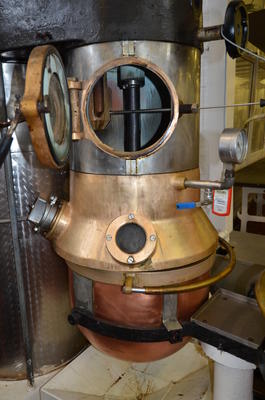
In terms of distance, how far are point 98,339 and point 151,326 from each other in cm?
21

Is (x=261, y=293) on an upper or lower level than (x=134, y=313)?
upper

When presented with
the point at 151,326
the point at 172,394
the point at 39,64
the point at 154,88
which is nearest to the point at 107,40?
the point at 39,64

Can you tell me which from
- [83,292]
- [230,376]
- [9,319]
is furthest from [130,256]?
[9,319]

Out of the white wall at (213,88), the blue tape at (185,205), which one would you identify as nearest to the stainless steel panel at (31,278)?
the blue tape at (185,205)

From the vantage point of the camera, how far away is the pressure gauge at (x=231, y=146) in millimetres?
859

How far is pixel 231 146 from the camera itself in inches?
33.8

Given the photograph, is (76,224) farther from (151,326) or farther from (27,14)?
(27,14)

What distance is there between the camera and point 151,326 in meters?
1.01

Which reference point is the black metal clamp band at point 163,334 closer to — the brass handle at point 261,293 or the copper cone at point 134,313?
the copper cone at point 134,313

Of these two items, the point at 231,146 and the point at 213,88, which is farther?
the point at 213,88

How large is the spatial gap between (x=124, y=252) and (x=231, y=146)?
41cm

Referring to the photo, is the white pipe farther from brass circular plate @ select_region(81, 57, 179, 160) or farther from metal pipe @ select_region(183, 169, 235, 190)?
brass circular plate @ select_region(81, 57, 179, 160)

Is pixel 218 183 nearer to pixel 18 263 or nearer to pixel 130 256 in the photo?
pixel 130 256

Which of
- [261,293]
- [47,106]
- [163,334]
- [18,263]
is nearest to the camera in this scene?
[47,106]
